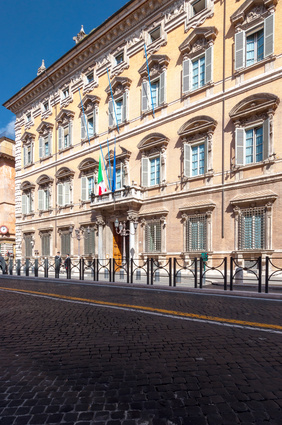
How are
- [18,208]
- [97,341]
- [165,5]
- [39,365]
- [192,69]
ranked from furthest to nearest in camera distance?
[18,208] → [165,5] → [192,69] → [97,341] → [39,365]

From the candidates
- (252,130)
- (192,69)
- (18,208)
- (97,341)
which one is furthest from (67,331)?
(18,208)

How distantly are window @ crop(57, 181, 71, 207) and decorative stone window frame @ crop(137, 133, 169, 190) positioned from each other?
8266 millimetres

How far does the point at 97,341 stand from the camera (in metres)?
4.12

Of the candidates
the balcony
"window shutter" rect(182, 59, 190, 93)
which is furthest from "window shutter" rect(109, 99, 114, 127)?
"window shutter" rect(182, 59, 190, 93)

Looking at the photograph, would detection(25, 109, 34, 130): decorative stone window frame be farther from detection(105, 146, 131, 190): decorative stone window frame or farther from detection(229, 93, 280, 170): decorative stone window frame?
detection(229, 93, 280, 170): decorative stone window frame

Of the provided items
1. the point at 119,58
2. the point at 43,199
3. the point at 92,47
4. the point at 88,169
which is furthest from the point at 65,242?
the point at 92,47

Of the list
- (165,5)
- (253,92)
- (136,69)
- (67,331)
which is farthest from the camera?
(136,69)

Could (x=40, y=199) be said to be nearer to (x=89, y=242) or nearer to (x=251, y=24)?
(x=89, y=242)

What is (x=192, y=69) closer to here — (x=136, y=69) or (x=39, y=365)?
(x=136, y=69)

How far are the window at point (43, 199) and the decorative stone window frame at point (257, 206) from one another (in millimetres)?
17979

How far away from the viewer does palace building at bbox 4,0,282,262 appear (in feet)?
45.7

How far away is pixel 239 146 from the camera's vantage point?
14.4 metres

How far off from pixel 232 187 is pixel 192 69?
26.4 ft

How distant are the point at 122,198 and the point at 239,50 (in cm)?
1073
